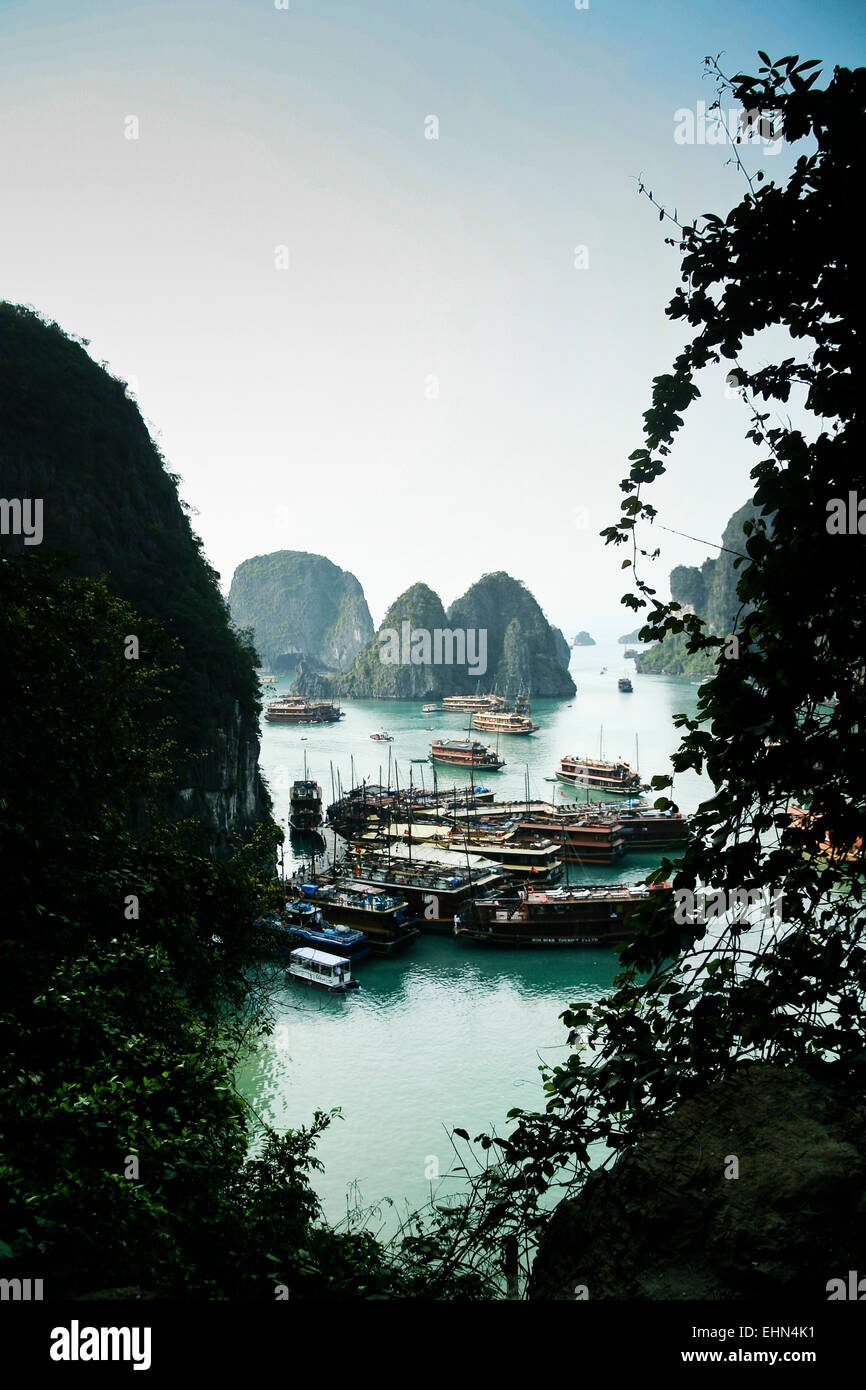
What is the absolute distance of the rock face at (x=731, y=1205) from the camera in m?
2.10

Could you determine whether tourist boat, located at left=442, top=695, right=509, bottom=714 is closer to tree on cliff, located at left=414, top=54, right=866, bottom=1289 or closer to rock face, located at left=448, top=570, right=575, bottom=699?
rock face, located at left=448, top=570, right=575, bottom=699

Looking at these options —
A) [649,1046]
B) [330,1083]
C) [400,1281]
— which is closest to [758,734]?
[649,1046]

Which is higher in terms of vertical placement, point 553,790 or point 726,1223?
point 726,1223

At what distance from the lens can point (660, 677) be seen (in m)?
127

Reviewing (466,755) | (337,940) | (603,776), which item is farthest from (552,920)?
(466,755)

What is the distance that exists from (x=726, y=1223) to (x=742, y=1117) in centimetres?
38

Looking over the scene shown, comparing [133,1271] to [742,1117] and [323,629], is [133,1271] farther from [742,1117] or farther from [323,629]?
[323,629]

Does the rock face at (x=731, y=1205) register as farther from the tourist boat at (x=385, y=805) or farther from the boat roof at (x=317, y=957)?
the tourist boat at (x=385, y=805)

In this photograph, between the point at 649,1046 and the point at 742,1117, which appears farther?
the point at 742,1117

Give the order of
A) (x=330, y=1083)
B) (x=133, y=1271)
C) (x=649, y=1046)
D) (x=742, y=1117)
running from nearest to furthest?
(x=649, y=1046)
(x=742, y=1117)
(x=133, y=1271)
(x=330, y=1083)

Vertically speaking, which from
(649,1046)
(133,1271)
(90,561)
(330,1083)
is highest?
(90,561)

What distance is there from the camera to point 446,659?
10794cm

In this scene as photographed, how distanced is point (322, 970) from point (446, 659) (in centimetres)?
8912

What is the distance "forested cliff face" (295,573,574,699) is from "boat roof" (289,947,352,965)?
84.3 metres
